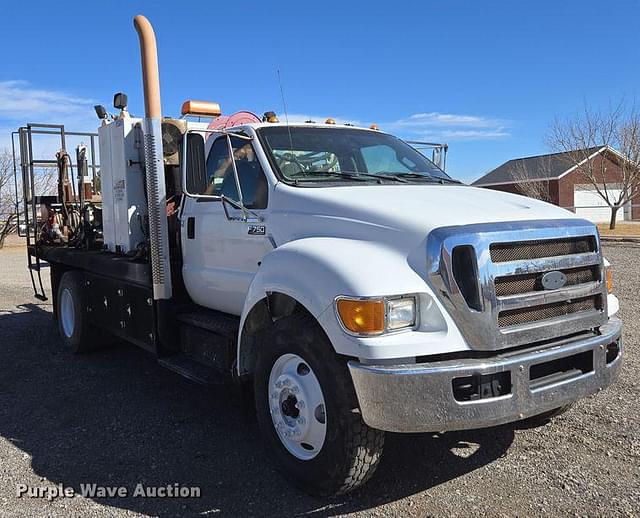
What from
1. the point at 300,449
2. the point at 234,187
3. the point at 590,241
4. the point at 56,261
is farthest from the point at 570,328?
the point at 56,261

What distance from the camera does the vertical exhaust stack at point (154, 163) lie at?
16.2 feet

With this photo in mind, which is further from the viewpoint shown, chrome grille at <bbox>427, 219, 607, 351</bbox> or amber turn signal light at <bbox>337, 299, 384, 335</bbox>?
chrome grille at <bbox>427, 219, 607, 351</bbox>

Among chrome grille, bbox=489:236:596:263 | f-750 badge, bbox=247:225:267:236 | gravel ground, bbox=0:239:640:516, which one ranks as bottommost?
gravel ground, bbox=0:239:640:516

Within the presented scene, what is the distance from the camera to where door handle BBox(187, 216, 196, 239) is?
4977 mm

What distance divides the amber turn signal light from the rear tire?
4.80m

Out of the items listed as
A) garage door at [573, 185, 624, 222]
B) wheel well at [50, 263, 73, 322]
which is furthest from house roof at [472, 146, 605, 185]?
wheel well at [50, 263, 73, 322]

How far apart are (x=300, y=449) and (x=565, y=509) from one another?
1497mm

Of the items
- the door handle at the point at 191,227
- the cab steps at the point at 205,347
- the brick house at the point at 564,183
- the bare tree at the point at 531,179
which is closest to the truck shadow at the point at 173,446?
the cab steps at the point at 205,347

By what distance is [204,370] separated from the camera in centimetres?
463

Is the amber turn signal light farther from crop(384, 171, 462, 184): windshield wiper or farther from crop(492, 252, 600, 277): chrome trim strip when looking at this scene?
crop(384, 171, 462, 184): windshield wiper

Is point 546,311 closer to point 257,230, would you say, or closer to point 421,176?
point 421,176

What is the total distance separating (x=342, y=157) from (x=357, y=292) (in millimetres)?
1879

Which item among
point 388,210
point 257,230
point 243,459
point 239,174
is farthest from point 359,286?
point 239,174

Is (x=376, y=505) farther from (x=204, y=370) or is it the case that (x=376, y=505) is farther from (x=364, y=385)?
(x=204, y=370)
